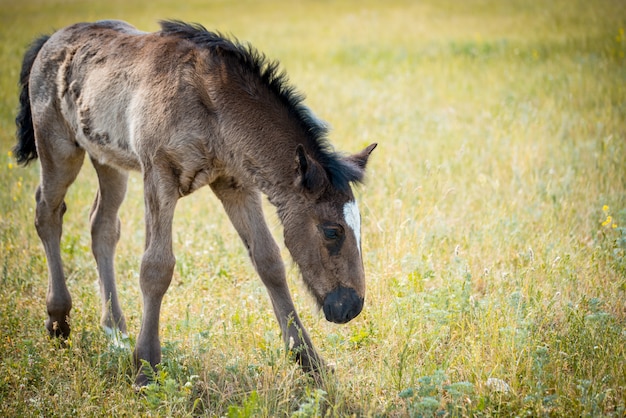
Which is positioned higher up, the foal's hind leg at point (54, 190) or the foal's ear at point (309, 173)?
the foal's ear at point (309, 173)

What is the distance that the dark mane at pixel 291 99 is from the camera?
4055 mm

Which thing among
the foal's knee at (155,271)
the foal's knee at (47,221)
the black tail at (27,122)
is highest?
the black tail at (27,122)

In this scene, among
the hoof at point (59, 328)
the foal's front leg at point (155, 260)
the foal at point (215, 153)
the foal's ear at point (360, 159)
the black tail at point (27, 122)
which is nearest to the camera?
the foal at point (215, 153)

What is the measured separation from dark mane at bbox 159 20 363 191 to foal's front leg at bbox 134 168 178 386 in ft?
3.25

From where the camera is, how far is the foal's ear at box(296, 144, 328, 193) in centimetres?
391

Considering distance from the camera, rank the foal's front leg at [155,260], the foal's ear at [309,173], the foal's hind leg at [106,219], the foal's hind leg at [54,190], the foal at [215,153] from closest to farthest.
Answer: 1. the foal's ear at [309,173]
2. the foal at [215,153]
3. the foal's front leg at [155,260]
4. the foal's hind leg at [54,190]
5. the foal's hind leg at [106,219]

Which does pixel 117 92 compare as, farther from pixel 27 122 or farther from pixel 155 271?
pixel 27 122

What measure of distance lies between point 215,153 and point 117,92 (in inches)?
40.1

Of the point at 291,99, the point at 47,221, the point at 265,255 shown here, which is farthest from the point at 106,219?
the point at 291,99

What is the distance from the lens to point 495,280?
546 cm

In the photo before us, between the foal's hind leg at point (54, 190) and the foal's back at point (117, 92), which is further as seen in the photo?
the foal's hind leg at point (54, 190)

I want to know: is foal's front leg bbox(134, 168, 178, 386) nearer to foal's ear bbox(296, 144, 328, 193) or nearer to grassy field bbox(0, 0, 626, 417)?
grassy field bbox(0, 0, 626, 417)

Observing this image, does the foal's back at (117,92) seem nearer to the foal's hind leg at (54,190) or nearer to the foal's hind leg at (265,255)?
the foal's hind leg at (54,190)

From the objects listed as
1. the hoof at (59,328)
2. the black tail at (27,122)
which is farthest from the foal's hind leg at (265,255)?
the black tail at (27,122)
